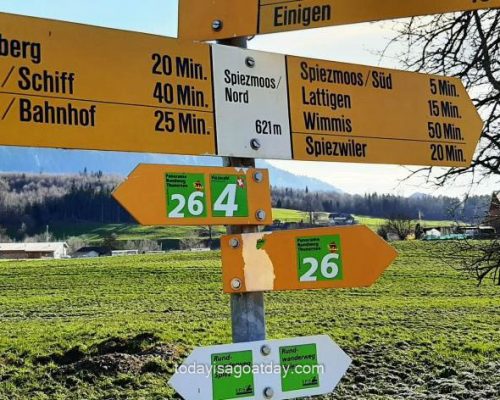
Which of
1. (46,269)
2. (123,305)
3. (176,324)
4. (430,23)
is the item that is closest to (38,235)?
(46,269)

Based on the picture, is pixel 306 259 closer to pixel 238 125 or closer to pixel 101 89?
pixel 238 125

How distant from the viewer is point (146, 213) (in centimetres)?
207

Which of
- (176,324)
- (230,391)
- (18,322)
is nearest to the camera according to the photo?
(230,391)

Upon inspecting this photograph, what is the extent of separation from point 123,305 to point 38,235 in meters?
57.7

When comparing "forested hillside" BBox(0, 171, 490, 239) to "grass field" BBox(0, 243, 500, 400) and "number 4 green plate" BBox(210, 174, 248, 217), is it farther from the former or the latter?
"number 4 green plate" BBox(210, 174, 248, 217)

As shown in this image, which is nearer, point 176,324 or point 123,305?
point 176,324

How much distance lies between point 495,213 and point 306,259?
548 centimetres

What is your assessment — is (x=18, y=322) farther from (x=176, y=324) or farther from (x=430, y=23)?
(x=430, y=23)

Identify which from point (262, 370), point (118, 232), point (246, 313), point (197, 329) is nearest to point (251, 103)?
point (246, 313)

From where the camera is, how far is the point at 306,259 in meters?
2.24

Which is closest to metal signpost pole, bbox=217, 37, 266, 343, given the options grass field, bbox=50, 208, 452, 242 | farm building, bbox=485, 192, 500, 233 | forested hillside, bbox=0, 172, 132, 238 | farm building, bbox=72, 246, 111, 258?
farm building, bbox=485, 192, 500, 233

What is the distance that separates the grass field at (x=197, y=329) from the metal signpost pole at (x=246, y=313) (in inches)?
230

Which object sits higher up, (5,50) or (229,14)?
(229,14)

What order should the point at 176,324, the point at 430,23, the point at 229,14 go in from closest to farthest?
the point at 229,14, the point at 430,23, the point at 176,324
